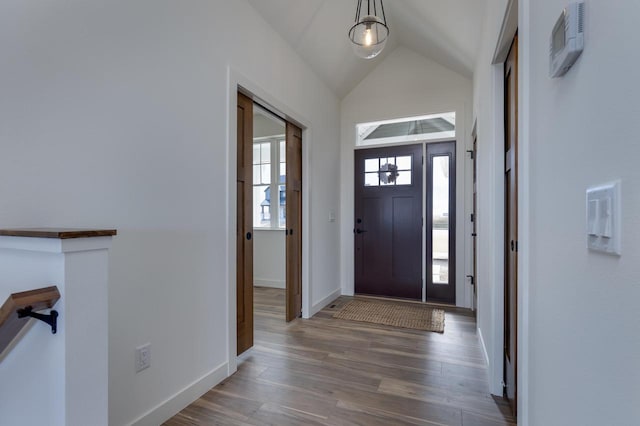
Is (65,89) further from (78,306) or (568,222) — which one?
(568,222)

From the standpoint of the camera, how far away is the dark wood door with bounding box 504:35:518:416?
1.66 meters

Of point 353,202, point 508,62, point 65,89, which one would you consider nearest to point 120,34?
point 65,89

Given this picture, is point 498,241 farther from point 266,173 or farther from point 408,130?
point 266,173

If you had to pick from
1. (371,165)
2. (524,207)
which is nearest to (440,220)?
(371,165)

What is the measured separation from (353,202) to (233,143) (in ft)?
7.97

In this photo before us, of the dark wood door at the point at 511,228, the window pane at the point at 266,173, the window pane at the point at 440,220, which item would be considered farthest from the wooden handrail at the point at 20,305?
the window pane at the point at 266,173

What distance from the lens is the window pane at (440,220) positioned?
12.8ft

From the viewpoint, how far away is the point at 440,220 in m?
3.95

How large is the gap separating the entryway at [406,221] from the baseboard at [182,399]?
8.45 feet

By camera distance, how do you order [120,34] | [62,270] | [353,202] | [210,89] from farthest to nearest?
[353,202], [210,89], [120,34], [62,270]

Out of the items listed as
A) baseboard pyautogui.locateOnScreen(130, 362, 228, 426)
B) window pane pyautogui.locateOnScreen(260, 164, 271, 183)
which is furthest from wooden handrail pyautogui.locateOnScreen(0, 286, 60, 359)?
window pane pyautogui.locateOnScreen(260, 164, 271, 183)

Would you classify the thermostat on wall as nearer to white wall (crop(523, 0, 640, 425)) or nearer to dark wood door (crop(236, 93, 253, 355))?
white wall (crop(523, 0, 640, 425))

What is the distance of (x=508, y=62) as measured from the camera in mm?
1877

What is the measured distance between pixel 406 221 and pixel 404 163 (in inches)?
30.9
